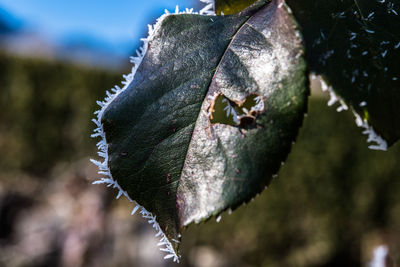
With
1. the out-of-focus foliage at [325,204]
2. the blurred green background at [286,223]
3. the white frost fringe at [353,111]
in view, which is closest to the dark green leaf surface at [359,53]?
the white frost fringe at [353,111]

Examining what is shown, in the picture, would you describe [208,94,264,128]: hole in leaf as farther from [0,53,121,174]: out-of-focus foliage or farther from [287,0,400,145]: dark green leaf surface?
[0,53,121,174]: out-of-focus foliage

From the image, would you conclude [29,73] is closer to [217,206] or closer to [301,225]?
[301,225]

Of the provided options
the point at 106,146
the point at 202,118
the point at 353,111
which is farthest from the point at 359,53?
the point at 106,146

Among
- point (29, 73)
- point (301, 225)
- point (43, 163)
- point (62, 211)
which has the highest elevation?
point (29, 73)

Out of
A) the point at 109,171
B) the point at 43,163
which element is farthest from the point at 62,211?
the point at 109,171

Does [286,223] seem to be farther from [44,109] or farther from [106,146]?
[44,109]

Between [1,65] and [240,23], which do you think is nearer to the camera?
[240,23]

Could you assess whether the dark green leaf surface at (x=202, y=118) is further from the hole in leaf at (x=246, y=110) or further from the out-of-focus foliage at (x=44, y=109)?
the out-of-focus foliage at (x=44, y=109)
